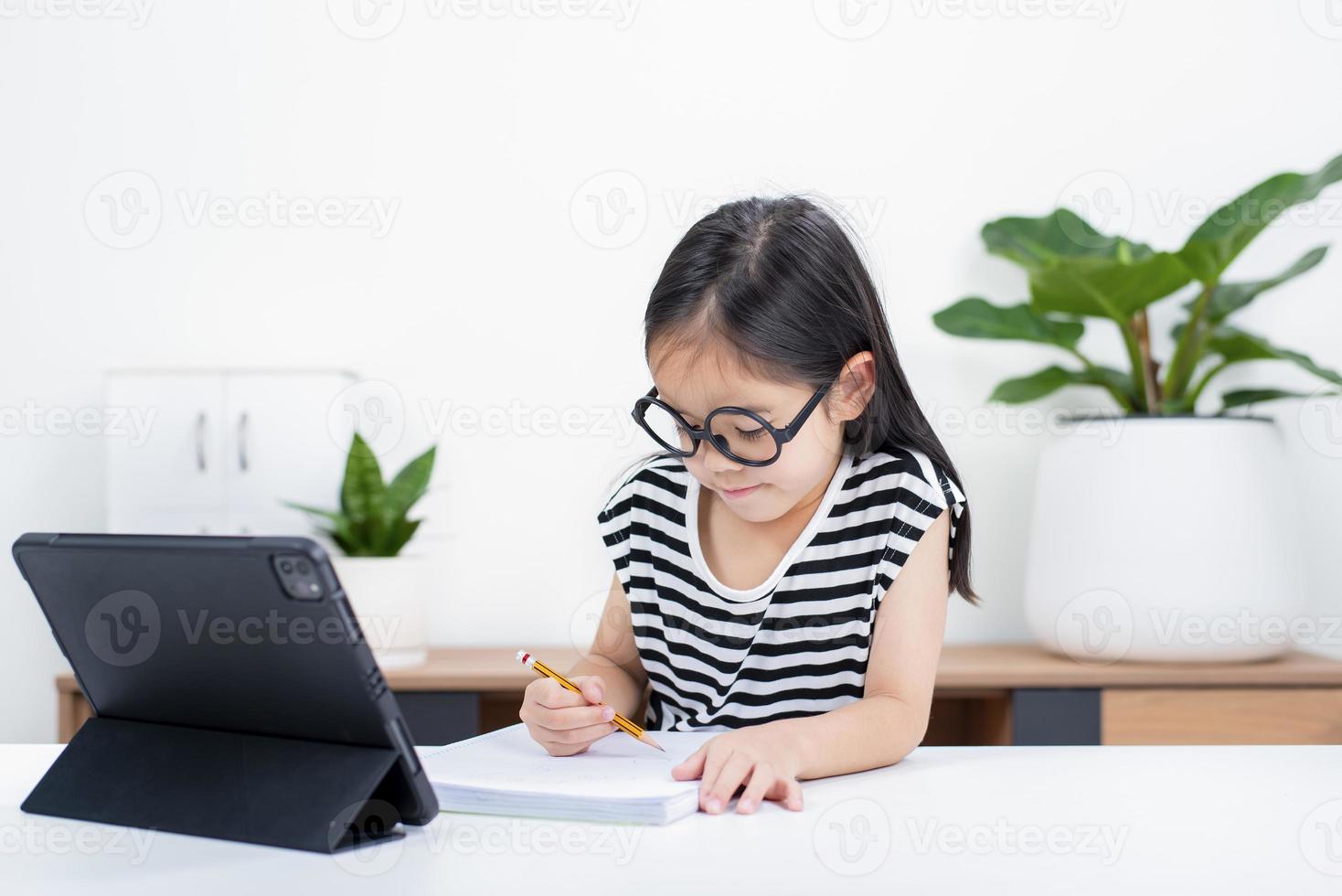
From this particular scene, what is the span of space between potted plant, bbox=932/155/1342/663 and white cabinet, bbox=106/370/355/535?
138 cm

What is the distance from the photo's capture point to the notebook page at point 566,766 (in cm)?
76

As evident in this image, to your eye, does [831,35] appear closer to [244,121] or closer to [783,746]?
[244,121]

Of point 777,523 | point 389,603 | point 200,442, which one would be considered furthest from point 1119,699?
point 200,442

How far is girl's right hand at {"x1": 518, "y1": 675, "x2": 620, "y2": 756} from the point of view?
89cm

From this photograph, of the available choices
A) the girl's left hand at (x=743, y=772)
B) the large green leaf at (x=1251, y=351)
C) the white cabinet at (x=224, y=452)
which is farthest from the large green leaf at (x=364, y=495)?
the large green leaf at (x=1251, y=351)

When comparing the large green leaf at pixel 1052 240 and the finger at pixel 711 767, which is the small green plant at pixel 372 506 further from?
the finger at pixel 711 767

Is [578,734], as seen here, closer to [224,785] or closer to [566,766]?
[566,766]

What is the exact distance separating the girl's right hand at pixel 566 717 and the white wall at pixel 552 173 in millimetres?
1410

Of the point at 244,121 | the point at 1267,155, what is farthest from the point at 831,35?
the point at 244,121

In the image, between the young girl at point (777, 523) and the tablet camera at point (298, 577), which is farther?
the young girl at point (777, 523)

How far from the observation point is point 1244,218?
1.98 metres

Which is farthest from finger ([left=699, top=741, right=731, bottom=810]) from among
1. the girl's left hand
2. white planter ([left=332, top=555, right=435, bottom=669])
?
white planter ([left=332, top=555, right=435, bottom=669])

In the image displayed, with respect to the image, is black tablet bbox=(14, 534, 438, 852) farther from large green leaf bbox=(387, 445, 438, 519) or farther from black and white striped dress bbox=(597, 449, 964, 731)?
large green leaf bbox=(387, 445, 438, 519)

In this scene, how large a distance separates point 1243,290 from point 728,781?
174 centimetres
